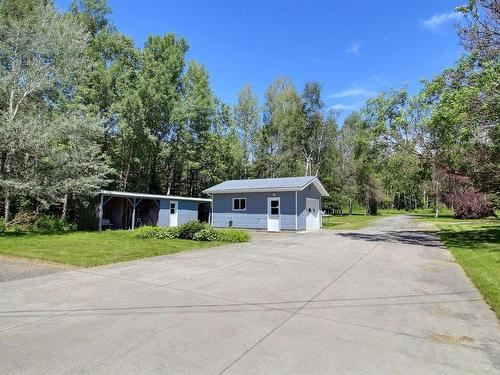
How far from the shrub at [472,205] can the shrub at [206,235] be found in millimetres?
28726

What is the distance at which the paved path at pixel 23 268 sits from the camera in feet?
23.9

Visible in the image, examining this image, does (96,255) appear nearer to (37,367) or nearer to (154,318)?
(154,318)

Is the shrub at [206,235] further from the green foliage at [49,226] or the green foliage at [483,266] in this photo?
the green foliage at [483,266]

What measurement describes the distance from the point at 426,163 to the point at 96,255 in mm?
15015

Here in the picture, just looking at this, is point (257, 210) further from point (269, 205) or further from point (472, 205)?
point (472, 205)

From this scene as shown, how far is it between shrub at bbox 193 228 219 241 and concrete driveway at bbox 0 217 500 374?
278 inches

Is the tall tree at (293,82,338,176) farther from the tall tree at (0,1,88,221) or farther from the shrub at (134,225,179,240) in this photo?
the tall tree at (0,1,88,221)

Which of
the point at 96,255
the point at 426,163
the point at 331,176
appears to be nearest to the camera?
the point at 96,255

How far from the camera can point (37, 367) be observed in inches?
126

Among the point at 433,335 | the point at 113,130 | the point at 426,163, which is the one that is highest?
the point at 113,130

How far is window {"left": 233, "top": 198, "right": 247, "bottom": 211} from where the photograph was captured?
2373cm

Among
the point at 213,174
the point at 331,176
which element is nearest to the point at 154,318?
the point at 213,174

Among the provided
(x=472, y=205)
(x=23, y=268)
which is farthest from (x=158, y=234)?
(x=472, y=205)

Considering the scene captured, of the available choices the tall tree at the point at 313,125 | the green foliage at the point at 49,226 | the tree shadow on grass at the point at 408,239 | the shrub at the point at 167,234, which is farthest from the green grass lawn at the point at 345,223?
the green foliage at the point at 49,226
